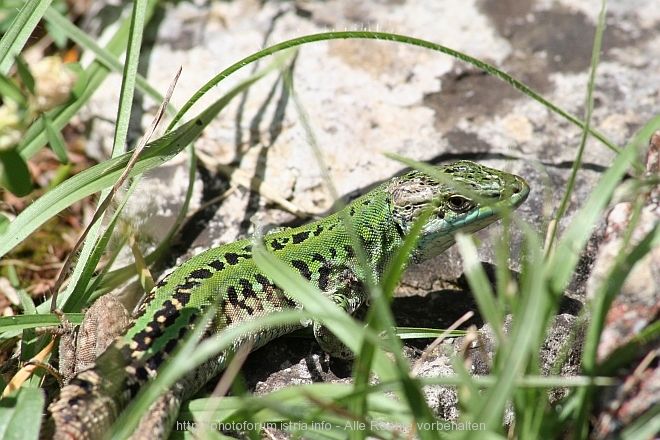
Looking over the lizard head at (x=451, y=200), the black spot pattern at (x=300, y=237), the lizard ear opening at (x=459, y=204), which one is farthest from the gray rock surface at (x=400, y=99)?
the black spot pattern at (x=300, y=237)

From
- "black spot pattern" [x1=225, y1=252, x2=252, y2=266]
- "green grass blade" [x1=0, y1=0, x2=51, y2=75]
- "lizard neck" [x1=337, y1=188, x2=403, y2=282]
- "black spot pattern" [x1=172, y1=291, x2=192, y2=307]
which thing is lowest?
"black spot pattern" [x1=172, y1=291, x2=192, y2=307]

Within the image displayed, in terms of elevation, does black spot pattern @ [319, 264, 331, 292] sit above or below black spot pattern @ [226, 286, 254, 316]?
above

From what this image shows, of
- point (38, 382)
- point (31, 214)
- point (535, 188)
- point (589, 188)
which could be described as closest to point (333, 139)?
point (535, 188)

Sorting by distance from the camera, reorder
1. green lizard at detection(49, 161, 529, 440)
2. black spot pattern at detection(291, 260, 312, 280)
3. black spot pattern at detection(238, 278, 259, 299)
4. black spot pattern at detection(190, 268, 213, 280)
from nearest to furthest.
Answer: green lizard at detection(49, 161, 529, 440) < black spot pattern at detection(190, 268, 213, 280) < black spot pattern at detection(238, 278, 259, 299) < black spot pattern at detection(291, 260, 312, 280)

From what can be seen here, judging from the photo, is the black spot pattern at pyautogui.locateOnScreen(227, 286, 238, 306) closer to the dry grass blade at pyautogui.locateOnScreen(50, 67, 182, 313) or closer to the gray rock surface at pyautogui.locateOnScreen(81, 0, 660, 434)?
the dry grass blade at pyautogui.locateOnScreen(50, 67, 182, 313)

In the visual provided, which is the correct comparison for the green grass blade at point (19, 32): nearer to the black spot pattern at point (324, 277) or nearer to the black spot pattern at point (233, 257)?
the black spot pattern at point (233, 257)

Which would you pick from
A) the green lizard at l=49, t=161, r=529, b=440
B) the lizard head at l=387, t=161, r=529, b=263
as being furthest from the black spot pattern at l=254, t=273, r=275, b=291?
the lizard head at l=387, t=161, r=529, b=263
